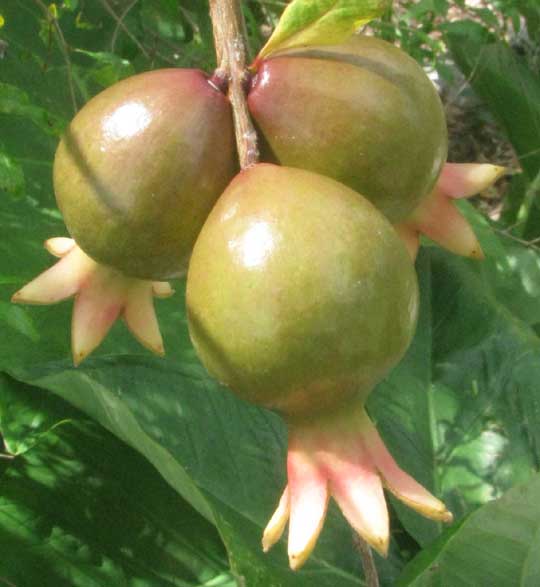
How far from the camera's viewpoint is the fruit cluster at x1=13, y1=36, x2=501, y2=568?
80cm

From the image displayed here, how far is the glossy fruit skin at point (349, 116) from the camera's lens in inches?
35.3

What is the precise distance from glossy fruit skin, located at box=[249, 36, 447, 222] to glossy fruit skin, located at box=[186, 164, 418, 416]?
0.06 metres

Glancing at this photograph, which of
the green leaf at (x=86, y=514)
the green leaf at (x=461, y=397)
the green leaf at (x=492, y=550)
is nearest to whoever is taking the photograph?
the green leaf at (x=492, y=550)

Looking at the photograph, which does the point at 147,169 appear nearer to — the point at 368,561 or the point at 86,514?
the point at 368,561

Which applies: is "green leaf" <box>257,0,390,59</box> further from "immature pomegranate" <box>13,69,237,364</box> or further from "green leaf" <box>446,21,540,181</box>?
"green leaf" <box>446,21,540,181</box>

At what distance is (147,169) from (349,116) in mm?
175

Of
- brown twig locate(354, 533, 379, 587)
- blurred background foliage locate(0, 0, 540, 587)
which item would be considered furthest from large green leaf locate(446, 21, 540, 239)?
brown twig locate(354, 533, 379, 587)

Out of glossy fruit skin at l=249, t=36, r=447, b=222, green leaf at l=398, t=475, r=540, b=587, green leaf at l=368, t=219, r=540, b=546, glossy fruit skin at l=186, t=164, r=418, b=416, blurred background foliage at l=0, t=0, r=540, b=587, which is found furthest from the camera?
green leaf at l=368, t=219, r=540, b=546

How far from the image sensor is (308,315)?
789mm

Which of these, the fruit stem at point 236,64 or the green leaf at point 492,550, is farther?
the green leaf at point 492,550

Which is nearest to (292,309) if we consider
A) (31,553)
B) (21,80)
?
(31,553)

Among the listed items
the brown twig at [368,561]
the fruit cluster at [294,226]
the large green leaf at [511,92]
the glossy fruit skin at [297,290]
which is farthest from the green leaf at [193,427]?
the large green leaf at [511,92]

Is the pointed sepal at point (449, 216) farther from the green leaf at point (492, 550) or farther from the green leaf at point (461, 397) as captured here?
the green leaf at point (461, 397)

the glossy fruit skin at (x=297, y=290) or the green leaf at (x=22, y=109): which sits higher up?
the glossy fruit skin at (x=297, y=290)
